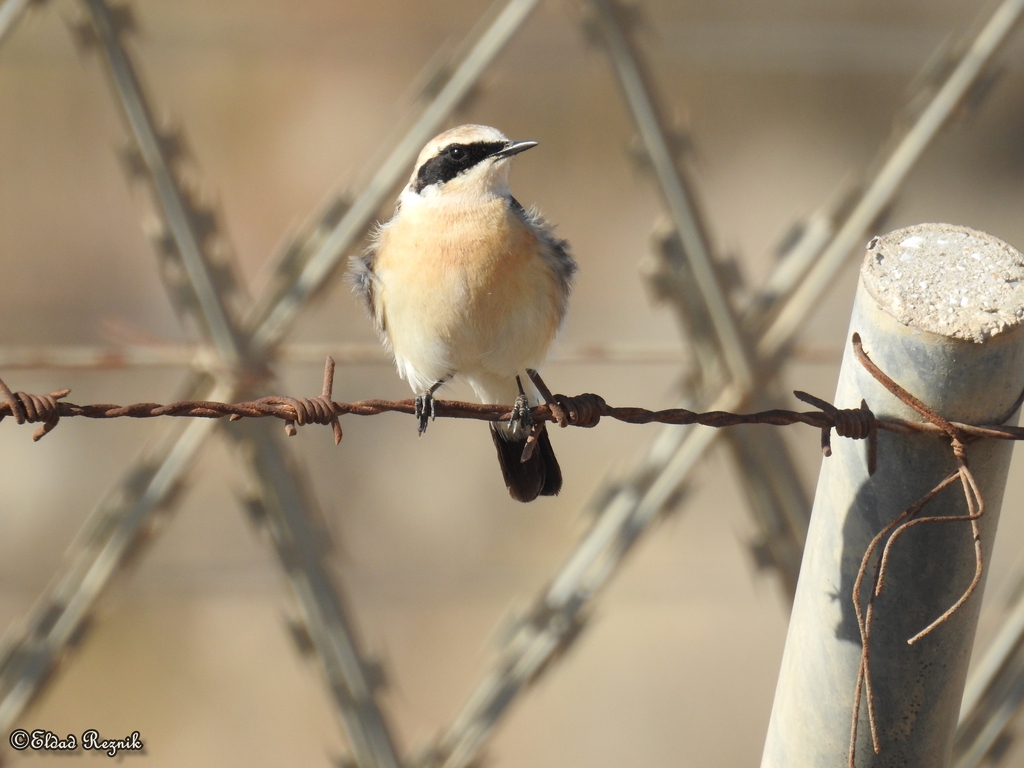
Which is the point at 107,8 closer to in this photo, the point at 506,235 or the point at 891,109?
the point at 506,235

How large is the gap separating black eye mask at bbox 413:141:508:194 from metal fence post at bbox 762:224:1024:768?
5.93ft

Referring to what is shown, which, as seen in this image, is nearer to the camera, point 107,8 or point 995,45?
point 107,8

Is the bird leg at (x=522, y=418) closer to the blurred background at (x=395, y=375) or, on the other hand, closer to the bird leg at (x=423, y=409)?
the bird leg at (x=423, y=409)

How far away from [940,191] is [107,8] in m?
9.65

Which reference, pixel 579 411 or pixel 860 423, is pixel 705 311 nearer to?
pixel 579 411

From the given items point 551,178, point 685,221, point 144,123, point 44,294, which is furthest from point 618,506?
point 44,294

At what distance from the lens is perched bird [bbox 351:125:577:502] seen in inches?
124

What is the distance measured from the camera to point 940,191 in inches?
448

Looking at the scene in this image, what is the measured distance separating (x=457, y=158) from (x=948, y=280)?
1.97m

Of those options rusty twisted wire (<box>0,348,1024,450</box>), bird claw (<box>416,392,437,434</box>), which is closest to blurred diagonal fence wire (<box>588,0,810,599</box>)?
bird claw (<box>416,392,437,434</box>)

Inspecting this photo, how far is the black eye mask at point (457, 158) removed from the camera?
11.2 feet

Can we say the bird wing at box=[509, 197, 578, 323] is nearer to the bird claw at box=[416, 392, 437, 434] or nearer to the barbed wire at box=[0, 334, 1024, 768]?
the bird claw at box=[416, 392, 437, 434]

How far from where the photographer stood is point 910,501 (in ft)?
5.90

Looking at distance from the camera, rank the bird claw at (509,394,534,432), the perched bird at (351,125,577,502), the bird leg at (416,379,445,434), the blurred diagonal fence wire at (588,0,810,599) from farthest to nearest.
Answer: the blurred diagonal fence wire at (588,0,810,599) < the perched bird at (351,125,577,502) < the bird leg at (416,379,445,434) < the bird claw at (509,394,534,432)
